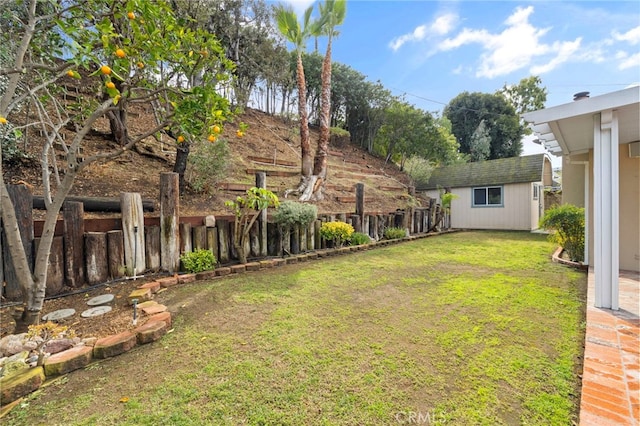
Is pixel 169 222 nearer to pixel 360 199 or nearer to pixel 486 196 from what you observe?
pixel 360 199

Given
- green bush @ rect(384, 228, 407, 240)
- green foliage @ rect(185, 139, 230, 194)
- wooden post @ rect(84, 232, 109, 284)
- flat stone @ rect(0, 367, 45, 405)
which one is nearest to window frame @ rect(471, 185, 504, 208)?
green bush @ rect(384, 228, 407, 240)

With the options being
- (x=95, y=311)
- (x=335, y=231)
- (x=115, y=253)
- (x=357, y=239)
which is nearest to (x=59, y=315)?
(x=95, y=311)

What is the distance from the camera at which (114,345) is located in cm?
209

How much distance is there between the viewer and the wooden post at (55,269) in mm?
2988

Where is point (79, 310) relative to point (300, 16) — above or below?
below

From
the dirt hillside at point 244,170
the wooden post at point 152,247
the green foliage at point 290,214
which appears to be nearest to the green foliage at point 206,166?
the dirt hillside at point 244,170

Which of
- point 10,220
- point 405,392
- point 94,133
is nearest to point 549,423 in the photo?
point 405,392

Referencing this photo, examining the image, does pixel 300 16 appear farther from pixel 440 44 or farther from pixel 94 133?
pixel 94 133

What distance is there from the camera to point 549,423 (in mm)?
1406

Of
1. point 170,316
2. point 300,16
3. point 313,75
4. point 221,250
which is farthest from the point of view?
point 313,75

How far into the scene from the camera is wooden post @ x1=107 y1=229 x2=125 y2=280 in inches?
135

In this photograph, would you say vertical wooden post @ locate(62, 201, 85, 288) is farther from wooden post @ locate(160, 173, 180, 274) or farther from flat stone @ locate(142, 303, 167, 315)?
flat stone @ locate(142, 303, 167, 315)

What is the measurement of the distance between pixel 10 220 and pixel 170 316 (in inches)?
57.2

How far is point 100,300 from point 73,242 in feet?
2.66
